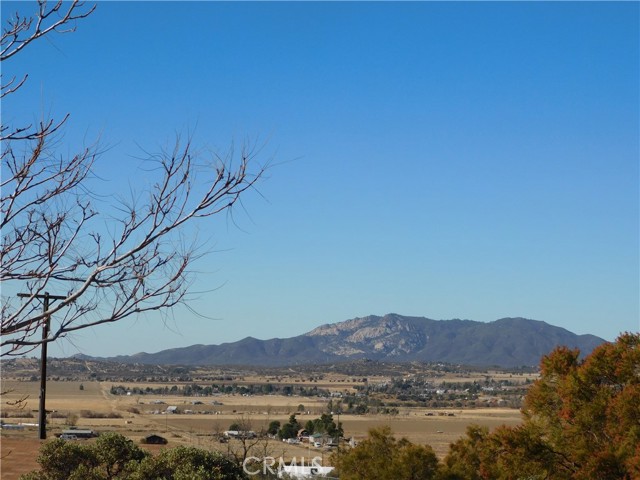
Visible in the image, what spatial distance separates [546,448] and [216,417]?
66.9 meters

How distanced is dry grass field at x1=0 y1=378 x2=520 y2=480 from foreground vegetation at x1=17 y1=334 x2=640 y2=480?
24.5m

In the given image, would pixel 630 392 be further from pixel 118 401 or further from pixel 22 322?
pixel 118 401

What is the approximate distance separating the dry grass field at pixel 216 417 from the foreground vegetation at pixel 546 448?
24.5 m

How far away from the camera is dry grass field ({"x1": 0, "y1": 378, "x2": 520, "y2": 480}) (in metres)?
57.6

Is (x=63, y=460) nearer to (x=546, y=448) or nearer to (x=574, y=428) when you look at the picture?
(x=546, y=448)

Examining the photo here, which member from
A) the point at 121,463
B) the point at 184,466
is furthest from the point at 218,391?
the point at 184,466

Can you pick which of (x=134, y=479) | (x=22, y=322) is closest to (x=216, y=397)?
(x=134, y=479)

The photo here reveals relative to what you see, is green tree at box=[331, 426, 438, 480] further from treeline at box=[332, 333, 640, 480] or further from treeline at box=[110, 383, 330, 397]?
treeline at box=[110, 383, 330, 397]

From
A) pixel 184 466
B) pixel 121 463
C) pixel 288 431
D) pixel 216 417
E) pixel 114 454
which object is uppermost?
pixel 114 454

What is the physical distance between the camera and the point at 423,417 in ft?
300

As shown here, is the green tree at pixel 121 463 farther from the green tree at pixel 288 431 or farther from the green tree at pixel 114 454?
the green tree at pixel 288 431

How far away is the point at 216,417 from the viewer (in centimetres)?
8500

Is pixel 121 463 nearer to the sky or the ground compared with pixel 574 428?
nearer to the ground

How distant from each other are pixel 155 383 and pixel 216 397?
33644mm
